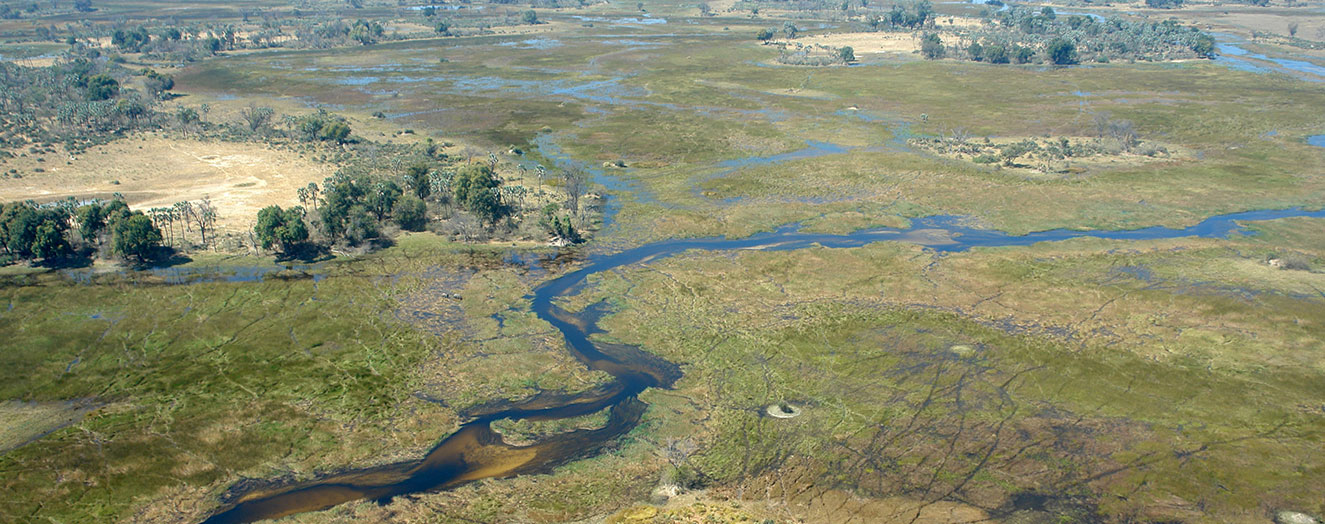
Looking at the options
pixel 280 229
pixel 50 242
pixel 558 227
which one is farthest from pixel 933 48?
pixel 50 242

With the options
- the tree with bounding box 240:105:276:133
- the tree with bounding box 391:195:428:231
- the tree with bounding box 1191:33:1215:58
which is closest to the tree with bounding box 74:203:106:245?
the tree with bounding box 391:195:428:231

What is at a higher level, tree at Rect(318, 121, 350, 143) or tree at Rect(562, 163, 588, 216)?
tree at Rect(318, 121, 350, 143)

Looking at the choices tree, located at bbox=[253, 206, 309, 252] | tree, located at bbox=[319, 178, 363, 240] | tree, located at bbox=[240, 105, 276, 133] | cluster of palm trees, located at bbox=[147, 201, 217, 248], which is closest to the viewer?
tree, located at bbox=[253, 206, 309, 252]

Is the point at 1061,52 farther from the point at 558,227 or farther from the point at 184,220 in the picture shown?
the point at 184,220

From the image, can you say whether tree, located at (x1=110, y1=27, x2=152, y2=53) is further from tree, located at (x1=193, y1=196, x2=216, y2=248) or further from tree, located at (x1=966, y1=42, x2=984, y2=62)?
tree, located at (x1=966, y1=42, x2=984, y2=62)

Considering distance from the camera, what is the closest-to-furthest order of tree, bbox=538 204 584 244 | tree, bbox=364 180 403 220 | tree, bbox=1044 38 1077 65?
tree, bbox=538 204 584 244, tree, bbox=364 180 403 220, tree, bbox=1044 38 1077 65

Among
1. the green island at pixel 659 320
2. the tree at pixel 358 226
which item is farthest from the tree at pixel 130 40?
the tree at pixel 358 226
